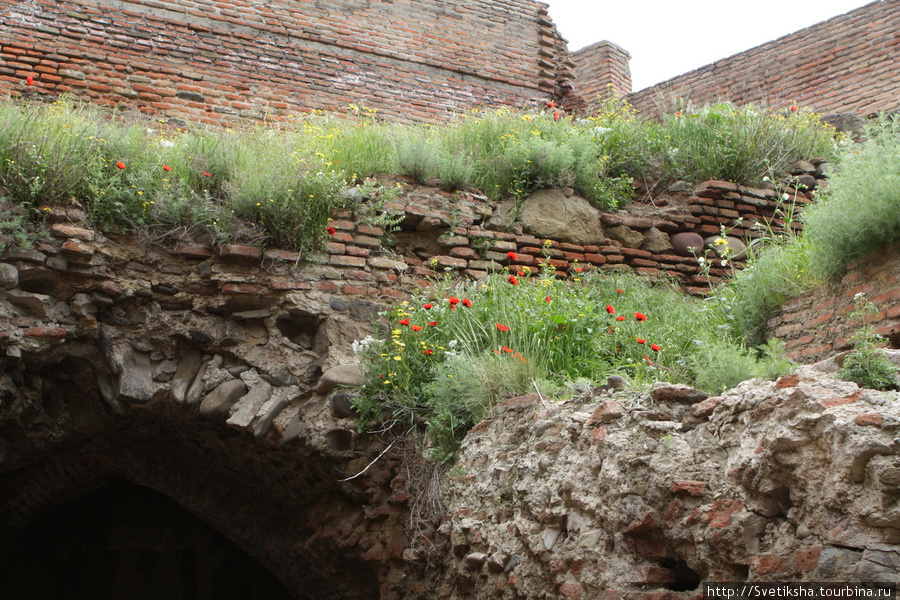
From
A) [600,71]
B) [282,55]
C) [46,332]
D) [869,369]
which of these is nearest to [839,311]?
[869,369]

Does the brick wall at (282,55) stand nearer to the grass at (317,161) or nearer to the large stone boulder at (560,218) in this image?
the grass at (317,161)

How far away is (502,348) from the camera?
3939 mm

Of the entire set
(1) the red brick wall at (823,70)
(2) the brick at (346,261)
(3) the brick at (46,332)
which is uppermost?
(1) the red brick wall at (823,70)

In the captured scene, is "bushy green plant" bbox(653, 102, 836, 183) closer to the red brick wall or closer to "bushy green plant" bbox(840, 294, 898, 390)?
the red brick wall

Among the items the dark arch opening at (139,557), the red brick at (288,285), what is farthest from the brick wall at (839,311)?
the dark arch opening at (139,557)

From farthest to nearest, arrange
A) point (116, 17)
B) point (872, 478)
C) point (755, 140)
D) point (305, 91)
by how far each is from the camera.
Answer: point (305, 91), point (116, 17), point (755, 140), point (872, 478)

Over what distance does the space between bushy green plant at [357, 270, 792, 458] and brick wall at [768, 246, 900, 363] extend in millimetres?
287

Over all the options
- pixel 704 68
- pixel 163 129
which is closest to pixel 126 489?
pixel 163 129

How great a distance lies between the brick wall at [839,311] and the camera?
3672mm

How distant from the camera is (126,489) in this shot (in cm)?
736

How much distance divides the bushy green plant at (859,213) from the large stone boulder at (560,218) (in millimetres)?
1970

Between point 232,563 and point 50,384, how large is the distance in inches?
134

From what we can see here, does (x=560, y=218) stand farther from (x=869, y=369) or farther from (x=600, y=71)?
(x=600, y=71)

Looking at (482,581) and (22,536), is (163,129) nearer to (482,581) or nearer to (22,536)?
(22,536)
